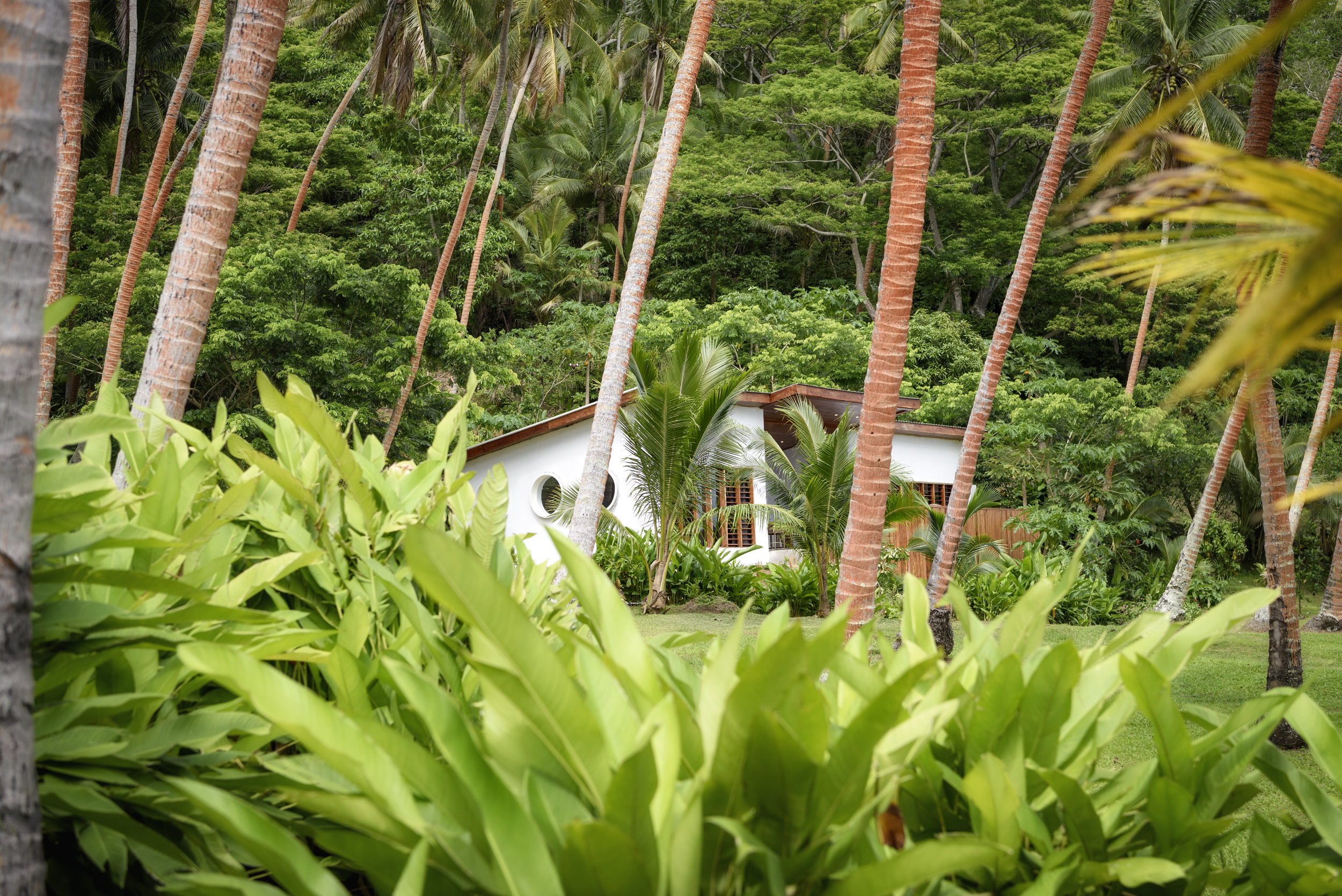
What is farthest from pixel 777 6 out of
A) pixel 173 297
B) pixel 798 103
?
pixel 173 297

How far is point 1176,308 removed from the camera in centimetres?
2661

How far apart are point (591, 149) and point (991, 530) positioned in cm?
2028

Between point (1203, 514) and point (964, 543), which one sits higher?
point (1203, 514)

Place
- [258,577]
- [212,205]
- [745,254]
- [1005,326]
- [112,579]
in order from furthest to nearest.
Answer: [745,254] → [1005,326] → [212,205] → [258,577] → [112,579]

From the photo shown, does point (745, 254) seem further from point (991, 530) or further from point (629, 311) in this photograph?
point (629, 311)

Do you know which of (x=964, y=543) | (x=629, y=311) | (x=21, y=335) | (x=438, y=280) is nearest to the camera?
(x=21, y=335)

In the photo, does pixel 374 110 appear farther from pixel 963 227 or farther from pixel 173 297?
pixel 173 297

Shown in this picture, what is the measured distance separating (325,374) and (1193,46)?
20130mm

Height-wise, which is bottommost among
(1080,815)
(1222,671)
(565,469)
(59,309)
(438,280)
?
(565,469)

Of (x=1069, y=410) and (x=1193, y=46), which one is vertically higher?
(x=1193, y=46)

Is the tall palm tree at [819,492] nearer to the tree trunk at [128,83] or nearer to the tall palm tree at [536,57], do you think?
the tall palm tree at [536,57]

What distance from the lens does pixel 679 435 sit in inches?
530

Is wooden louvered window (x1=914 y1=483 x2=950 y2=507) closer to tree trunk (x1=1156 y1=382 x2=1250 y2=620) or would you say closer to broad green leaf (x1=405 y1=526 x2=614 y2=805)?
tree trunk (x1=1156 y1=382 x2=1250 y2=620)

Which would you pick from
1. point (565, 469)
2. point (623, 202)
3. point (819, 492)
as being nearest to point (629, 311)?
point (819, 492)
